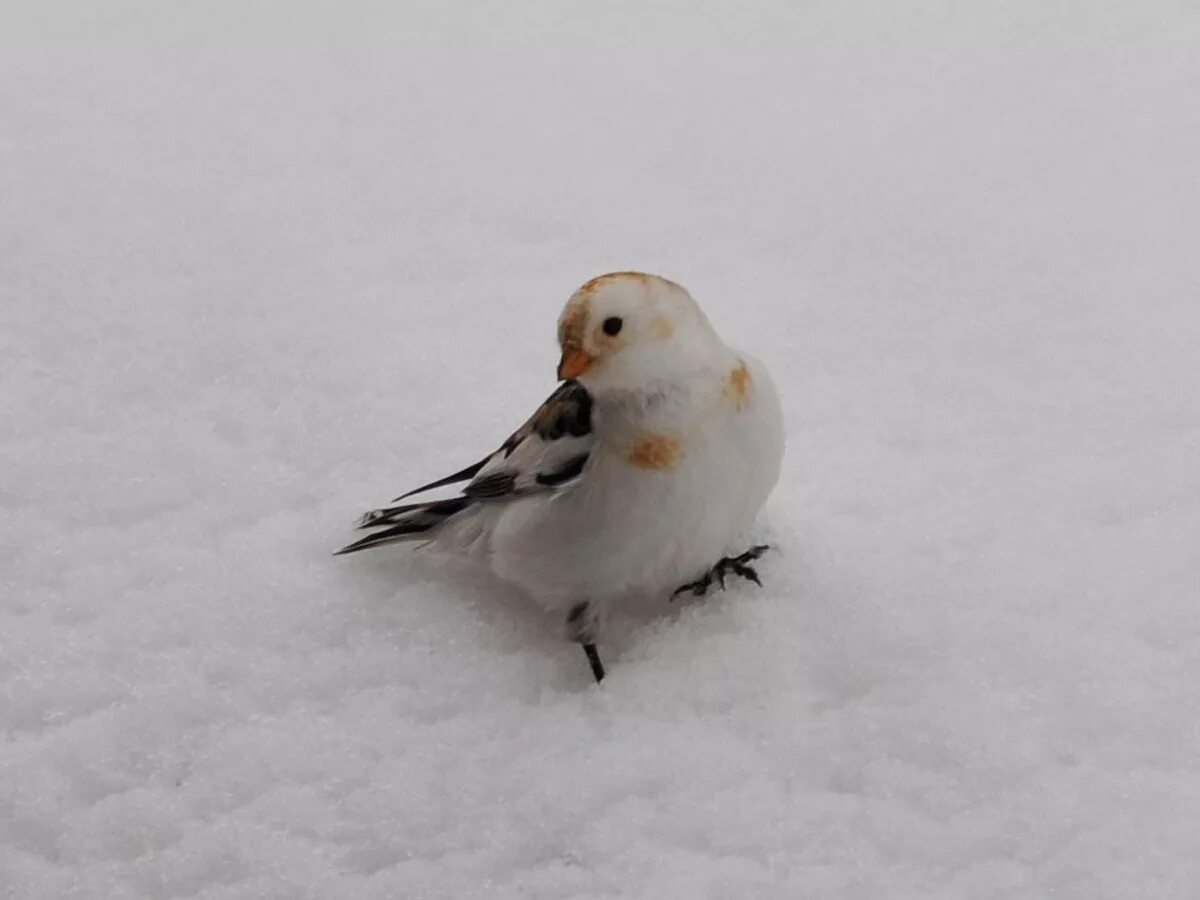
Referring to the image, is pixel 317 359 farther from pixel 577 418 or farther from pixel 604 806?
pixel 604 806

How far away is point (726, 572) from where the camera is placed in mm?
1835

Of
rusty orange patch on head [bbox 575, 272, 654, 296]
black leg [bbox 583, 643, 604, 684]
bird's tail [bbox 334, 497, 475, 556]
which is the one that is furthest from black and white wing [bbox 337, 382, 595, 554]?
black leg [bbox 583, 643, 604, 684]

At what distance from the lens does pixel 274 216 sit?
2652 mm

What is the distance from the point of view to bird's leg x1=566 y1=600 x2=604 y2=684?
170 cm

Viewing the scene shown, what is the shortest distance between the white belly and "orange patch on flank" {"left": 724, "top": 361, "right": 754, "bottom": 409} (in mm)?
10

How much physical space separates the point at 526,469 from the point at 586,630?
0.78ft

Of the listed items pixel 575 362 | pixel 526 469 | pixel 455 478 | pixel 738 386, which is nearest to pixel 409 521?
pixel 455 478

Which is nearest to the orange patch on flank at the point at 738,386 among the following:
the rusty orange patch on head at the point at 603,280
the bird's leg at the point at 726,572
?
the rusty orange patch on head at the point at 603,280

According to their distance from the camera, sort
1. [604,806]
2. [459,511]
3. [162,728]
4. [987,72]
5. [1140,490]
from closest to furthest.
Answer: [604,806] → [162,728] → [459,511] → [1140,490] → [987,72]

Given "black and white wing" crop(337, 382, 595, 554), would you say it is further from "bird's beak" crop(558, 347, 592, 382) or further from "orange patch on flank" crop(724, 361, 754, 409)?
"orange patch on flank" crop(724, 361, 754, 409)

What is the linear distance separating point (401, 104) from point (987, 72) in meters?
1.39

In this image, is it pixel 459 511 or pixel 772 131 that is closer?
pixel 459 511

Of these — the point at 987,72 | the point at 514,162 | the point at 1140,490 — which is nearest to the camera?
the point at 1140,490

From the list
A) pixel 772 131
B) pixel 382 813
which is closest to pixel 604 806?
pixel 382 813
